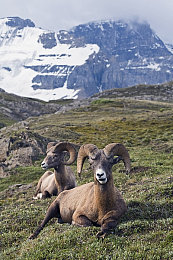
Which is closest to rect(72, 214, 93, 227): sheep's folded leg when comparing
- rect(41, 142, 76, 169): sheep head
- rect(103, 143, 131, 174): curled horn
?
rect(103, 143, 131, 174): curled horn

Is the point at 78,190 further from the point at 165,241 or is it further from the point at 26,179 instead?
the point at 26,179

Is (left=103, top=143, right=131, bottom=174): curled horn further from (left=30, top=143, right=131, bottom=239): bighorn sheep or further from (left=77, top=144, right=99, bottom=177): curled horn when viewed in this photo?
(left=77, top=144, right=99, bottom=177): curled horn

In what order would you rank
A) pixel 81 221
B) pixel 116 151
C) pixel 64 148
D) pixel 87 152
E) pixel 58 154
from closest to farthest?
pixel 81 221, pixel 116 151, pixel 87 152, pixel 58 154, pixel 64 148

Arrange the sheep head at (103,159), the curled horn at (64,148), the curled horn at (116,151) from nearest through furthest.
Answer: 1. the sheep head at (103,159)
2. the curled horn at (116,151)
3. the curled horn at (64,148)

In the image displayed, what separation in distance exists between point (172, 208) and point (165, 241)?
271 centimetres

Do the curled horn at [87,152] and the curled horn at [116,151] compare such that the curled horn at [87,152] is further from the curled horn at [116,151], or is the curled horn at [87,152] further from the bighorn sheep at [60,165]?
the bighorn sheep at [60,165]

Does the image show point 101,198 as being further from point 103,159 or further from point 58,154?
point 58,154

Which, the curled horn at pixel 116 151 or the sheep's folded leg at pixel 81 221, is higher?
the curled horn at pixel 116 151

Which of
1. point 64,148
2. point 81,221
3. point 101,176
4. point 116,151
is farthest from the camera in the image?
point 64,148

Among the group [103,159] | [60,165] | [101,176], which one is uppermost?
[103,159]

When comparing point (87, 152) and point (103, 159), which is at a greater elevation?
point (87, 152)

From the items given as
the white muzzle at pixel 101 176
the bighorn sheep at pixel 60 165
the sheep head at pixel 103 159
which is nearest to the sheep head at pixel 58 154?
the bighorn sheep at pixel 60 165

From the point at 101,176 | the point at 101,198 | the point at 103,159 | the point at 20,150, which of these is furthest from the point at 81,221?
the point at 20,150

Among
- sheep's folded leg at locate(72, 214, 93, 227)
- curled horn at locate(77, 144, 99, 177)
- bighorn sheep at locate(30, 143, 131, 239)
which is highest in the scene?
curled horn at locate(77, 144, 99, 177)
